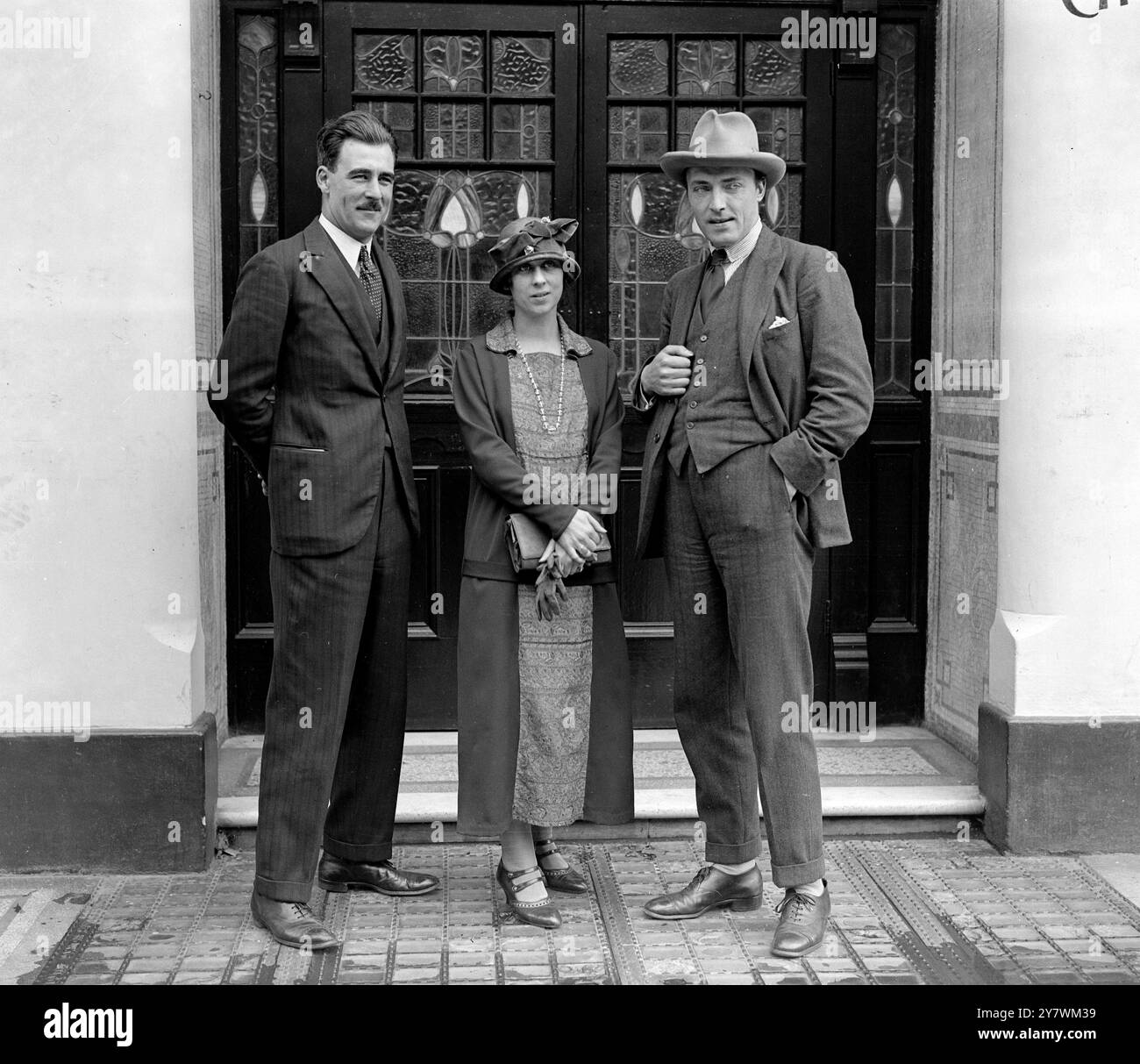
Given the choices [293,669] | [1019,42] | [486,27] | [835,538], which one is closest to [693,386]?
[835,538]

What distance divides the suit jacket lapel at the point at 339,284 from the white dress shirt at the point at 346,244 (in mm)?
24

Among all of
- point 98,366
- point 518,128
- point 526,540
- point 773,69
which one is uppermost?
point 773,69

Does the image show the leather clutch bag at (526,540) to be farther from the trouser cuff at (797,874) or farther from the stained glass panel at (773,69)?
the stained glass panel at (773,69)

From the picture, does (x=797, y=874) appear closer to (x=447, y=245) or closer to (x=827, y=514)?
(x=827, y=514)

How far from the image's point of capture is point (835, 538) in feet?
14.6

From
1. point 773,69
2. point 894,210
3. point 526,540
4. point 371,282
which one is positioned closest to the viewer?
point 526,540

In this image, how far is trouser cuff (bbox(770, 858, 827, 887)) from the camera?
175 inches

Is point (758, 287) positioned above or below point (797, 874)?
above

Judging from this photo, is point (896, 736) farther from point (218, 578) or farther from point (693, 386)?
point (218, 578)

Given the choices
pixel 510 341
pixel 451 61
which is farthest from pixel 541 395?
pixel 451 61

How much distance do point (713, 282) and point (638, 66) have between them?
1768 mm

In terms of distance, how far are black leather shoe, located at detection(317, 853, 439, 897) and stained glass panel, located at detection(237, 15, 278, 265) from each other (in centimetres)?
239

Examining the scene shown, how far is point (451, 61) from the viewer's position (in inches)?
232

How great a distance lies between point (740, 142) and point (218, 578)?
272 centimetres
